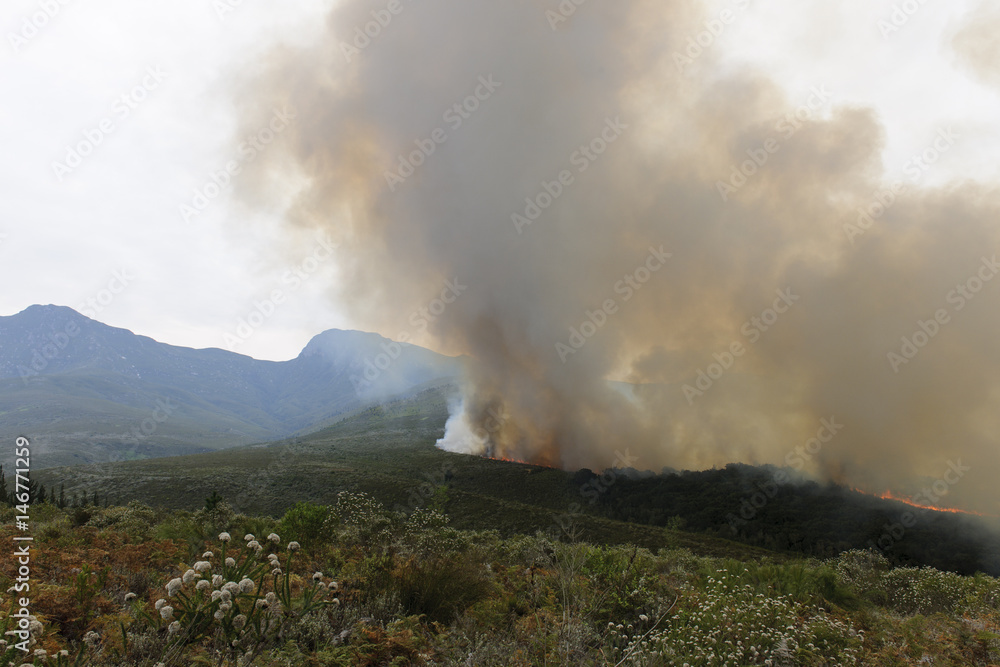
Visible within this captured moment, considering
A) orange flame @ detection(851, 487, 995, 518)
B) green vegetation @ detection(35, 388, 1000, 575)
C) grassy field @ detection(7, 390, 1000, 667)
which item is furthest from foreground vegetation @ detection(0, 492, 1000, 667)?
orange flame @ detection(851, 487, 995, 518)

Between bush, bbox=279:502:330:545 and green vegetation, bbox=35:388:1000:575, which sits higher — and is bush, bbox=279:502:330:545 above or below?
above

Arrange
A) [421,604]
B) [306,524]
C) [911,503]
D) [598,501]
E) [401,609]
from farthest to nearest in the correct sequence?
1. [598,501]
2. [911,503]
3. [306,524]
4. [421,604]
5. [401,609]

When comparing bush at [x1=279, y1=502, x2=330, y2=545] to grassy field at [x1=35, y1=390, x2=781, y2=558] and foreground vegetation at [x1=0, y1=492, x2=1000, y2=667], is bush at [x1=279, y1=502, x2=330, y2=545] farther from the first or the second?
grassy field at [x1=35, y1=390, x2=781, y2=558]

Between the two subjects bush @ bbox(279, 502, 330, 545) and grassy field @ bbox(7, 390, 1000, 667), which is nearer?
grassy field @ bbox(7, 390, 1000, 667)

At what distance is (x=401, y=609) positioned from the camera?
25.4ft

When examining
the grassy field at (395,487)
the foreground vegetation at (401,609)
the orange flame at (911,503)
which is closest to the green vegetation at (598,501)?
the grassy field at (395,487)

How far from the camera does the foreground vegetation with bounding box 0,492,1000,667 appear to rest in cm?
422

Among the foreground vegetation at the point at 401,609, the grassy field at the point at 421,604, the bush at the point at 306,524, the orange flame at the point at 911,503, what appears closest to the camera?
the foreground vegetation at the point at 401,609

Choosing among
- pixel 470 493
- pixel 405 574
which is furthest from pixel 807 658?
pixel 470 493

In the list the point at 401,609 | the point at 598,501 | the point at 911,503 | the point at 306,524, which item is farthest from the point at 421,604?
the point at 911,503

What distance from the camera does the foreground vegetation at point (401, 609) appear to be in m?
4.22

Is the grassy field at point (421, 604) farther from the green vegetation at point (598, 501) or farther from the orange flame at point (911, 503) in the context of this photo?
the orange flame at point (911, 503)

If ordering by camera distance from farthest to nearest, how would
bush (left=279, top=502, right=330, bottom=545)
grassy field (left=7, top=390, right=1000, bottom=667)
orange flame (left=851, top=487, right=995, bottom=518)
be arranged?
orange flame (left=851, top=487, right=995, bottom=518)
bush (left=279, top=502, right=330, bottom=545)
grassy field (left=7, top=390, right=1000, bottom=667)

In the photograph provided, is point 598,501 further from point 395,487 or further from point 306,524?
point 306,524
